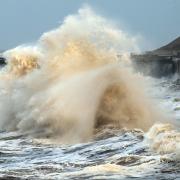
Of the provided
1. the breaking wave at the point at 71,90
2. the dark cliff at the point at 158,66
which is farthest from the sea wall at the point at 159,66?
the breaking wave at the point at 71,90

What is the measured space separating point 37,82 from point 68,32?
2295mm

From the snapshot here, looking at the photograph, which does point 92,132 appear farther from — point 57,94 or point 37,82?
point 37,82

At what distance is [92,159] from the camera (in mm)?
12672

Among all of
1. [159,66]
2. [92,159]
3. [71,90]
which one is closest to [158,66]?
[159,66]

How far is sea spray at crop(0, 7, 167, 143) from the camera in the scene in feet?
59.2

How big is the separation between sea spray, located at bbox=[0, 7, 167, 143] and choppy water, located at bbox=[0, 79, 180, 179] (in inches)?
44.9

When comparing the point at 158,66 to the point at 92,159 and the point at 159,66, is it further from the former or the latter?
the point at 92,159

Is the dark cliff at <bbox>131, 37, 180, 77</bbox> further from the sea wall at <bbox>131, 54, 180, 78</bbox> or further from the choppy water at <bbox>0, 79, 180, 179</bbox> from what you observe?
the choppy water at <bbox>0, 79, 180, 179</bbox>

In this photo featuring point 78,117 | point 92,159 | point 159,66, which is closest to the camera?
point 92,159

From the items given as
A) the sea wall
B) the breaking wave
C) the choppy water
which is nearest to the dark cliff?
the sea wall

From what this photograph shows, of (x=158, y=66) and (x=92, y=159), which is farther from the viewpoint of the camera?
(x=158, y=66)

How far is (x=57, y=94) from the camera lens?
63.1 ft

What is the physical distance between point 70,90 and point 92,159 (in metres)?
6.83

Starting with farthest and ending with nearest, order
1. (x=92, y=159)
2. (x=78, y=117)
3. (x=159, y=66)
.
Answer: (x=159, y=66) < (x=78, y=117) < (x=92, y=159)
